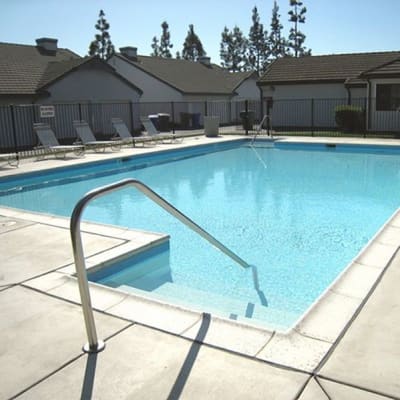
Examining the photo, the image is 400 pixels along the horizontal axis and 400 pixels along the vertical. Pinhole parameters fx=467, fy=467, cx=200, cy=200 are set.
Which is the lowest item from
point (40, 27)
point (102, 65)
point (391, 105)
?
point (391, 105)

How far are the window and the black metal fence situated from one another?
0.20 m

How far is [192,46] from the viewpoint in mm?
62656

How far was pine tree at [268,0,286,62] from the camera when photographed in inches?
2265

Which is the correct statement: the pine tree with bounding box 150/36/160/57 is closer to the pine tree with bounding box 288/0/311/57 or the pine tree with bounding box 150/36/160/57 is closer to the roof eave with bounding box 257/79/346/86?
the pine tree with bounding box 288/0/311/57

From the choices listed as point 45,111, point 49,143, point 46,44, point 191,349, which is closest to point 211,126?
point 45,111

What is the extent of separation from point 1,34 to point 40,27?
7.42 m

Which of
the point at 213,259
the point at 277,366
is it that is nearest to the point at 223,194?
the point at 213,259

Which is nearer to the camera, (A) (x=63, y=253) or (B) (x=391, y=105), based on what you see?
(A) (x=63, y=253)

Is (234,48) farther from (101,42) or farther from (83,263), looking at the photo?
(83,263)

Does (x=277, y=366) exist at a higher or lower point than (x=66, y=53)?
lower

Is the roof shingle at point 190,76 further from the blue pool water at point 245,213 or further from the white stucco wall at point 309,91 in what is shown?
the blue pool water at point 245,213

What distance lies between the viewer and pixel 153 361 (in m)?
2.94

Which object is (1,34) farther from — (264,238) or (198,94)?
(264,238)

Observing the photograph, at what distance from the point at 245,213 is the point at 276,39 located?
54.8m
